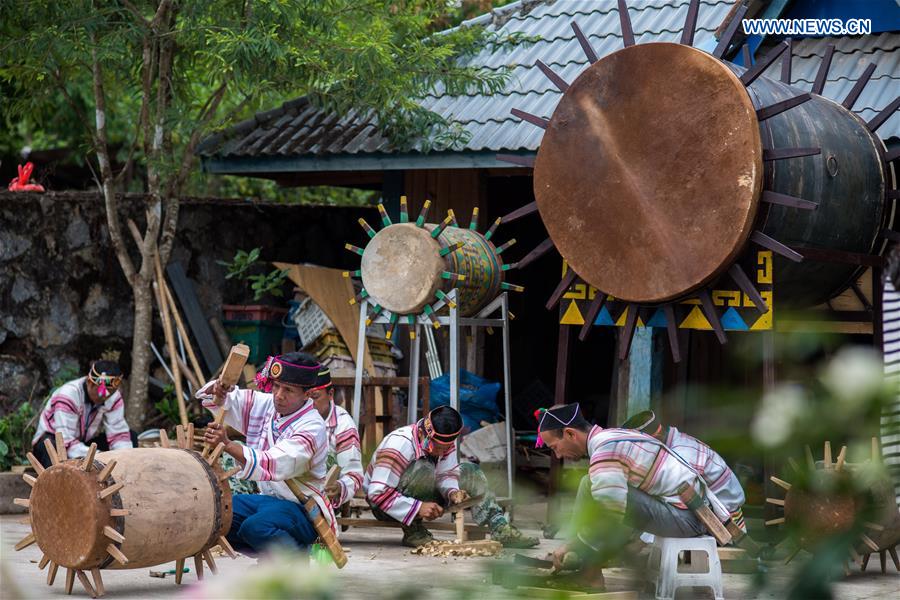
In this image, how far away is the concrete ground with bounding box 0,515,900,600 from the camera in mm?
1236

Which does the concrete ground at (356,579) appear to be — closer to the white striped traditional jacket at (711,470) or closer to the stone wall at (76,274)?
the white striped traditional jacket at (711,470)

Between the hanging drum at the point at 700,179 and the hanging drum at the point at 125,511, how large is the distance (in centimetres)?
270

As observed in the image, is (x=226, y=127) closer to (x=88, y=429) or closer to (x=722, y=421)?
(x=88, y=429)

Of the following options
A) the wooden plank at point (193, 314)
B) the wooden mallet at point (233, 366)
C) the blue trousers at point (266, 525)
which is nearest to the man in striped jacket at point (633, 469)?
the blue trousers at point (266, 525)

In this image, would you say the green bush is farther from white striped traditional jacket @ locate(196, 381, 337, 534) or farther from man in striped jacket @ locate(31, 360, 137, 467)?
white striped traditional jacket @ locate(196, 381, 337, 534)

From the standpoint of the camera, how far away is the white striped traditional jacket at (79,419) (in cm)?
815

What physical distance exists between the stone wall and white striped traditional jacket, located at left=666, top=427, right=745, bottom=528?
16.3 ft

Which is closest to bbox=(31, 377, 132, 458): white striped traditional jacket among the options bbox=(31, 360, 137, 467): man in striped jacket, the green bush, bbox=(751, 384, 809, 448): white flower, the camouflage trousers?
bbox=(31, 360, 137, 467): man in striped jacket

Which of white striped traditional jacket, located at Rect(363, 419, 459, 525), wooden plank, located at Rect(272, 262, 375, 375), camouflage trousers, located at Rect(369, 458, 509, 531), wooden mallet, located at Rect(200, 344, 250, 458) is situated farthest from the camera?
wooden plank, located at Rect(272, 262, 375, 375)

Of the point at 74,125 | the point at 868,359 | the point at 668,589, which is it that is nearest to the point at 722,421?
the point at 868,359

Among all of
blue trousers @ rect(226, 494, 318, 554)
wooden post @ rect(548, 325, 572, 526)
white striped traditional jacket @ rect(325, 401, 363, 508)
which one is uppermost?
wooden post @ rect(548, 325, 572, 526)

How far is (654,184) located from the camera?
709cm

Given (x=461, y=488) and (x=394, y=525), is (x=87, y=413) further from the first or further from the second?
(x=461, y=488)

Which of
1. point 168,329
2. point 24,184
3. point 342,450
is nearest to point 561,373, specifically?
point 342,450
